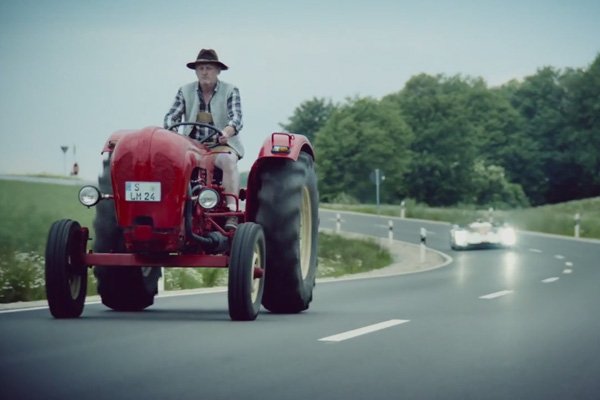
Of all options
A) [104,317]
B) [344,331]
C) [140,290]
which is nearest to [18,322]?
[104,317]

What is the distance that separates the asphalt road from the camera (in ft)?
19.3

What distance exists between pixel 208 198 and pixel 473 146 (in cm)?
10390

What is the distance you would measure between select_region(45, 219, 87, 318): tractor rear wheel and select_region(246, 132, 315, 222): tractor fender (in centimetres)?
153

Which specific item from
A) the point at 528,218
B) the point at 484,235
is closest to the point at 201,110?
the point at 484,235

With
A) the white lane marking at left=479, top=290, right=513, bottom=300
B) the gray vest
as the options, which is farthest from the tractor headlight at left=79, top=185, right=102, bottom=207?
the white lane marking at left=479, top=290, right=513, bottom=300

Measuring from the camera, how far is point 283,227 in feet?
33.9

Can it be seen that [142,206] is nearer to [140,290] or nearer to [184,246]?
[184,246]

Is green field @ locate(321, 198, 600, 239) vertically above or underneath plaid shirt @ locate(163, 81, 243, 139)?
underneath

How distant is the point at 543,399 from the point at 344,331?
3.40 metres

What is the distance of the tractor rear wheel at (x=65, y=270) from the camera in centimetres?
949

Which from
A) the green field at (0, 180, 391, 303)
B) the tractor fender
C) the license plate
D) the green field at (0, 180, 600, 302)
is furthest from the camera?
the green field at (0, 180, 600, 302)

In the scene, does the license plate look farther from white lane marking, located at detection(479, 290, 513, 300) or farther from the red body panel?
white lane marking, located at detection(479, 290, 513, 300)

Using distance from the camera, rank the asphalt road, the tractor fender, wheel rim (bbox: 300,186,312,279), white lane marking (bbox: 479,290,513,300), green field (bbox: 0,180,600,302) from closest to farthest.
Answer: the asphalt road
the tractor fender
wheel rim (bbox: 300,186,312,279)
white lane marking (bbox: 479,290,513,300)
green field (bbox: 0,180,600,302)

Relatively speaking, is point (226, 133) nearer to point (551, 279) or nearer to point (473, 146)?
point (551, 279)
